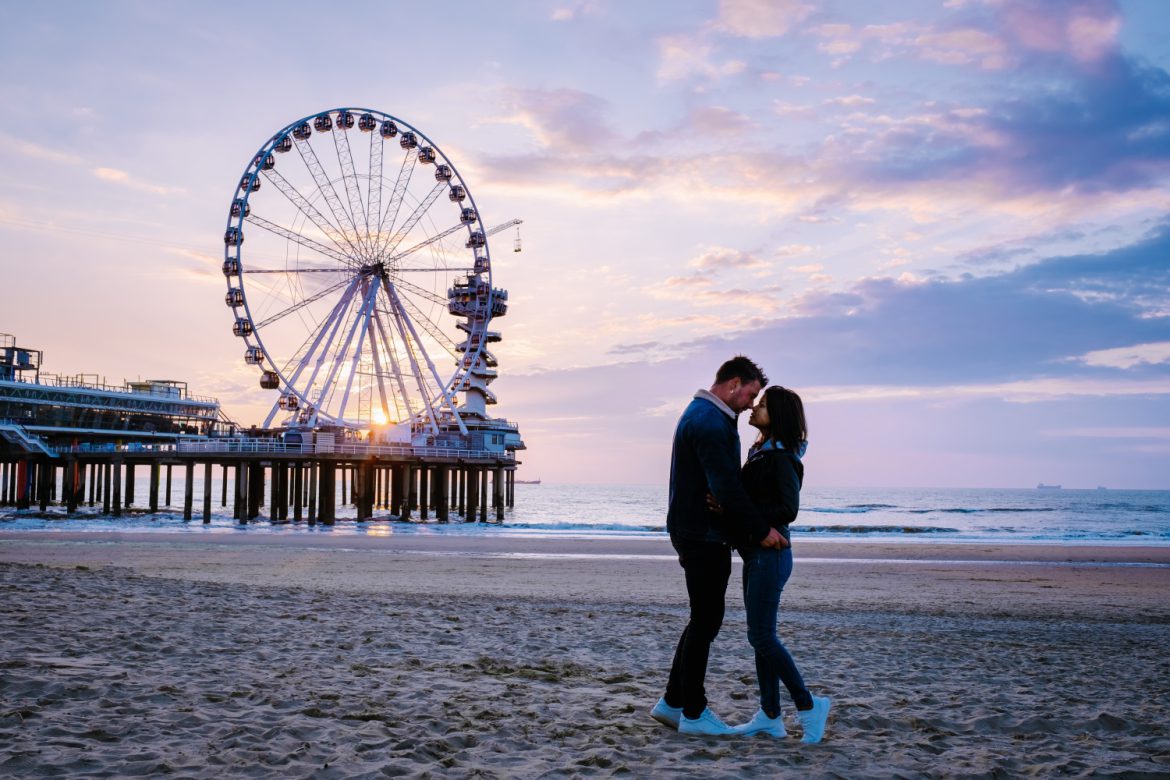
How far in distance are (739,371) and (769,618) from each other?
1.24 metres

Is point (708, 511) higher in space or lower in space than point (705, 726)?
higher

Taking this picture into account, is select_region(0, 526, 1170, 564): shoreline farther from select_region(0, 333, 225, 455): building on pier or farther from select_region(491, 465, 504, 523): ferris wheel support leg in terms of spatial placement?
select_region(0, 333, 225, 455): building on pier

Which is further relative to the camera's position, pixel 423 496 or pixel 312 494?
pixel 423 496

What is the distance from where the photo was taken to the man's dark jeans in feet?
13.6

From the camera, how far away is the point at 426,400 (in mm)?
40344

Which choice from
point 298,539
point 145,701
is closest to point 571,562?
point 298,539

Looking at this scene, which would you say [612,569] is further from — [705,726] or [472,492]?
[472,492]

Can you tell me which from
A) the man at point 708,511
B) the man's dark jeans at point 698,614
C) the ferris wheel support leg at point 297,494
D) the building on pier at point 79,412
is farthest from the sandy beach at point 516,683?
the building on pier at point 79,412

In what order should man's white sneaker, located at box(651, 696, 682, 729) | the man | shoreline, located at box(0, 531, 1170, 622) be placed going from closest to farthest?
the man → man's white sneaker, located at box(651, 696, 682, 729) → shoreline, located at box(0, 531, 1170, 622)

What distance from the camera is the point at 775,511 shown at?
412 cm

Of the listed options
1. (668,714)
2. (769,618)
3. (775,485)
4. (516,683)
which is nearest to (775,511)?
(775,485)

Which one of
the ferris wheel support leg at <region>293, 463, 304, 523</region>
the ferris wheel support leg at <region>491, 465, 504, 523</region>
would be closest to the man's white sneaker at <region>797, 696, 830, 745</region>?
the ferris wheel support leg at <region>293, 463, 304, 523</region>

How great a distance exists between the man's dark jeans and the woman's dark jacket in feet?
0.55

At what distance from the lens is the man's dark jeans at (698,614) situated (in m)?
4.14
